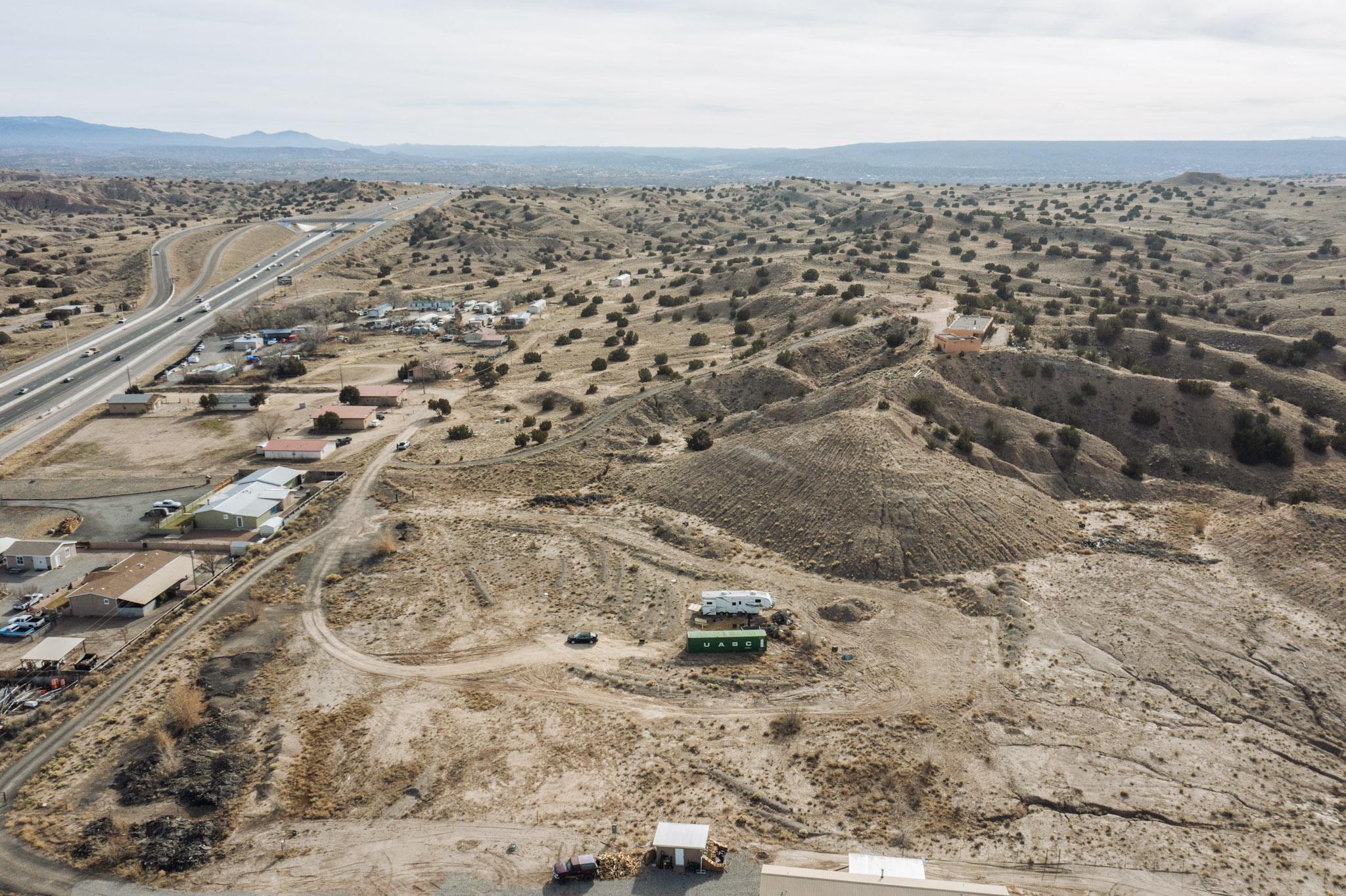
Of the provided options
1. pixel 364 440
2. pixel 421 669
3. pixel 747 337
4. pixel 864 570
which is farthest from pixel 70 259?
pixel 864 570

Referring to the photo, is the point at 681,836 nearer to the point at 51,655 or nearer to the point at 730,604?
the point at 730,604

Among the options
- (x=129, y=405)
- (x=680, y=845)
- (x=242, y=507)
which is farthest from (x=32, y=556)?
(x=680, y=845)

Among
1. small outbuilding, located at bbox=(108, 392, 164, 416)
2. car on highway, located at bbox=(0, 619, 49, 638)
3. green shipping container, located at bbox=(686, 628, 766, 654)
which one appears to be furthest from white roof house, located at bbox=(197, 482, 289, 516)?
green shipping container, located at bbox=(686, 628, 766, 654)

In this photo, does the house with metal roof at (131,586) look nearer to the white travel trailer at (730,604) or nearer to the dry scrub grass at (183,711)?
the dry scrub grass at (183,711)

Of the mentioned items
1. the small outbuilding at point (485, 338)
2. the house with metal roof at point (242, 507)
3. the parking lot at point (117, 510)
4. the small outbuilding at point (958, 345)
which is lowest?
the parking lot at point (117, 510)

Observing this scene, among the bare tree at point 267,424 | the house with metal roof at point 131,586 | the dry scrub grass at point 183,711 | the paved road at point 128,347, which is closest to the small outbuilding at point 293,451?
the bare tree at point 267,424

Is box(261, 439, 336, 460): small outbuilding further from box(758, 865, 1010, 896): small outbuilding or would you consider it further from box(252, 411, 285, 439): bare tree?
box(758, 865, 1010, 896): small outbuilding
